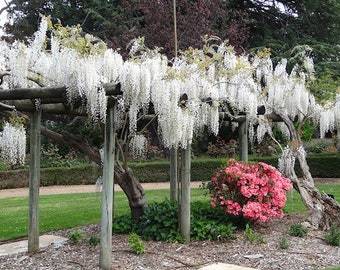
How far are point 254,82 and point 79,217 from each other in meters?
3.80

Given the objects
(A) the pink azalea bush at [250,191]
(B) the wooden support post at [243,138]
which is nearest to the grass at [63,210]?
(A) the pink azalea bush at [250,191]

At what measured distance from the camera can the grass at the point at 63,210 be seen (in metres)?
6.94

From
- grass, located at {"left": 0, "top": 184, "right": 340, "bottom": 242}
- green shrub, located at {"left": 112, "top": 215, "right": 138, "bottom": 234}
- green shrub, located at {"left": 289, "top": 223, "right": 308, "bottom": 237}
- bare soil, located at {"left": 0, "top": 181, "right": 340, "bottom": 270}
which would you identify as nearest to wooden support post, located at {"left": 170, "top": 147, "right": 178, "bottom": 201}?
grass, located at {"left": 0, "top": 184, "right": 340, "bottom": 242}

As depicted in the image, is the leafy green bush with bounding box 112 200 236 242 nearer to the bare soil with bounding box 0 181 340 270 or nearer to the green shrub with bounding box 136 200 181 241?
the green shrub with bounding box 136 200 181 241

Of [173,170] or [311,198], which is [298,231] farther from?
[173,170]

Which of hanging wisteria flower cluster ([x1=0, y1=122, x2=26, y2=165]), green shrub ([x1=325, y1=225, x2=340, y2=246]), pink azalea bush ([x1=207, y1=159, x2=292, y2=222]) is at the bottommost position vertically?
green shrub ([x1=325, y1=225, x2=340, y2=246])

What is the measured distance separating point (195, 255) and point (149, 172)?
381 inches

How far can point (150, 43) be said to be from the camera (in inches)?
607

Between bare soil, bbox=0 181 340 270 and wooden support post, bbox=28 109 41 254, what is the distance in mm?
166

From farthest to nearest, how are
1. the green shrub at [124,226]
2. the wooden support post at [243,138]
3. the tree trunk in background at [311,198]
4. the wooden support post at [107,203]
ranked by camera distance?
1. the wooden support post at [243,138]
2. the tree trunk in background at [311,198]
3. the green shrub at [124,226]
4. the wooden support post at [107,203]

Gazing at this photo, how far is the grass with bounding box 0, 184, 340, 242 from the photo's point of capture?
22.8ft

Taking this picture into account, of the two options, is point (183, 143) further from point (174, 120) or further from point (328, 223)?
point (328, 223)

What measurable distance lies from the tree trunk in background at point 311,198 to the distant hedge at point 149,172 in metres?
7.40

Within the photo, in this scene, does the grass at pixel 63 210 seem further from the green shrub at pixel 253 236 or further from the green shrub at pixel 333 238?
the green shrub at pixel 333 238
